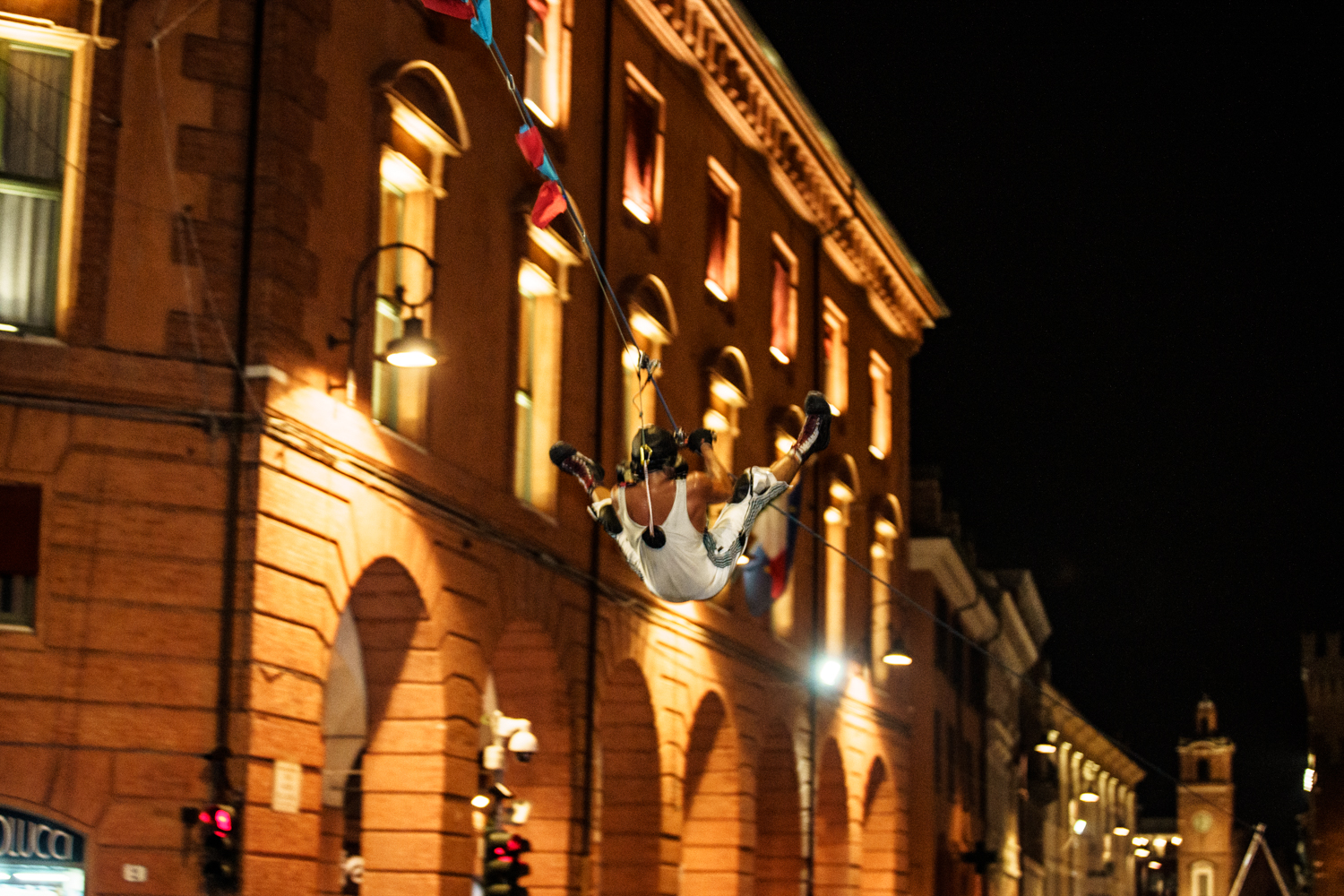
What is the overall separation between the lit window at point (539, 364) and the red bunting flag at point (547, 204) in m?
6.54

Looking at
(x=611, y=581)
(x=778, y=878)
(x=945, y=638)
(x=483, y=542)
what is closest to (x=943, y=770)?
(x=945, y=638)

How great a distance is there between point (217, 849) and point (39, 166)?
6.00m

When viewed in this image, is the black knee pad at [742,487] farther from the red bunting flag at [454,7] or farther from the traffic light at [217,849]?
the traffic light at [217,849]

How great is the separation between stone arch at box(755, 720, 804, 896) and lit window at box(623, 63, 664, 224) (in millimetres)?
9600

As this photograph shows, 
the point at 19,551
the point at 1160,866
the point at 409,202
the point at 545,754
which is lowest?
the point at 1160,866

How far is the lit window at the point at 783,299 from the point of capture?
33.7 metres

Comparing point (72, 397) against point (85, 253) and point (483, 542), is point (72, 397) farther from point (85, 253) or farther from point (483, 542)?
point (483, 542)

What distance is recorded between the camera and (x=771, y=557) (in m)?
31.0

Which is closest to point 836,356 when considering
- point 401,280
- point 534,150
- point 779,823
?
point 779,823

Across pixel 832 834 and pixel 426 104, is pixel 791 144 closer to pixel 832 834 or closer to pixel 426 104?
pixel 832 834

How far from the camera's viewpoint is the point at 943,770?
158ft

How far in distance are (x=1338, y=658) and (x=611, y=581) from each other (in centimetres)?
6513

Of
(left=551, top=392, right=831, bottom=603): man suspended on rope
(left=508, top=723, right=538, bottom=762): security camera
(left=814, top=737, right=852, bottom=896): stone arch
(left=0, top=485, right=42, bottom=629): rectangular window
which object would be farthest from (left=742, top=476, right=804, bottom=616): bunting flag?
(left=551, top=392, right=831, bottom=603): man suspended on rope

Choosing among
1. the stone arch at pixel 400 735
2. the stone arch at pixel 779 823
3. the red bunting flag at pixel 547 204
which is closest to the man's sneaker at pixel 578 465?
the red bunting flag at pixel 547 204
